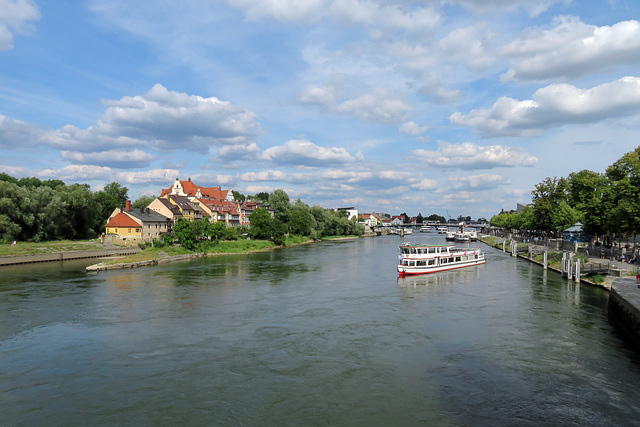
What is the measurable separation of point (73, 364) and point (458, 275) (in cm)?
4252

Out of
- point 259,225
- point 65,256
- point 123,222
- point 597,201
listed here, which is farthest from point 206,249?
point 597,201

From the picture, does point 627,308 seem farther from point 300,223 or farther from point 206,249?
point 300,223

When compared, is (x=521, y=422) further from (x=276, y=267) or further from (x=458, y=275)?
(x=276, y=267)

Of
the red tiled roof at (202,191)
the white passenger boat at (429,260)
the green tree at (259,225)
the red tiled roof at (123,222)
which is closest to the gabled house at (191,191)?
the red tiled roof at (202,191)

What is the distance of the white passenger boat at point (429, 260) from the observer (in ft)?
163

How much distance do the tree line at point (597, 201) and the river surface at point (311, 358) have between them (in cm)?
1341

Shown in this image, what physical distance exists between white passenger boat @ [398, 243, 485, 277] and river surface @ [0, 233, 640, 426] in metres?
11.2

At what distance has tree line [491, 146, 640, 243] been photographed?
44.3 metres

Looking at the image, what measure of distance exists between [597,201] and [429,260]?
2441 centimetres

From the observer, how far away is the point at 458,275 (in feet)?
166

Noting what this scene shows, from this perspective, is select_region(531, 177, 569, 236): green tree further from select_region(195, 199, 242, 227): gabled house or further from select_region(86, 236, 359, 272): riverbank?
select_region(195, 199, 242, 227): gabled house

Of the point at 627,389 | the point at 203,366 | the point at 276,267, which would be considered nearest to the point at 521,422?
the point at 627,389

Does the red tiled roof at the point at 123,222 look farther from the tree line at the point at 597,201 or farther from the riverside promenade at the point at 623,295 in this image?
the tree line at the point at 597,201

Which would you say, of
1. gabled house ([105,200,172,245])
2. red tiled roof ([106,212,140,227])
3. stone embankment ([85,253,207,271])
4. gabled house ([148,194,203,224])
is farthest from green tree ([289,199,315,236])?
red tiled roof ([106,212,140,227])
